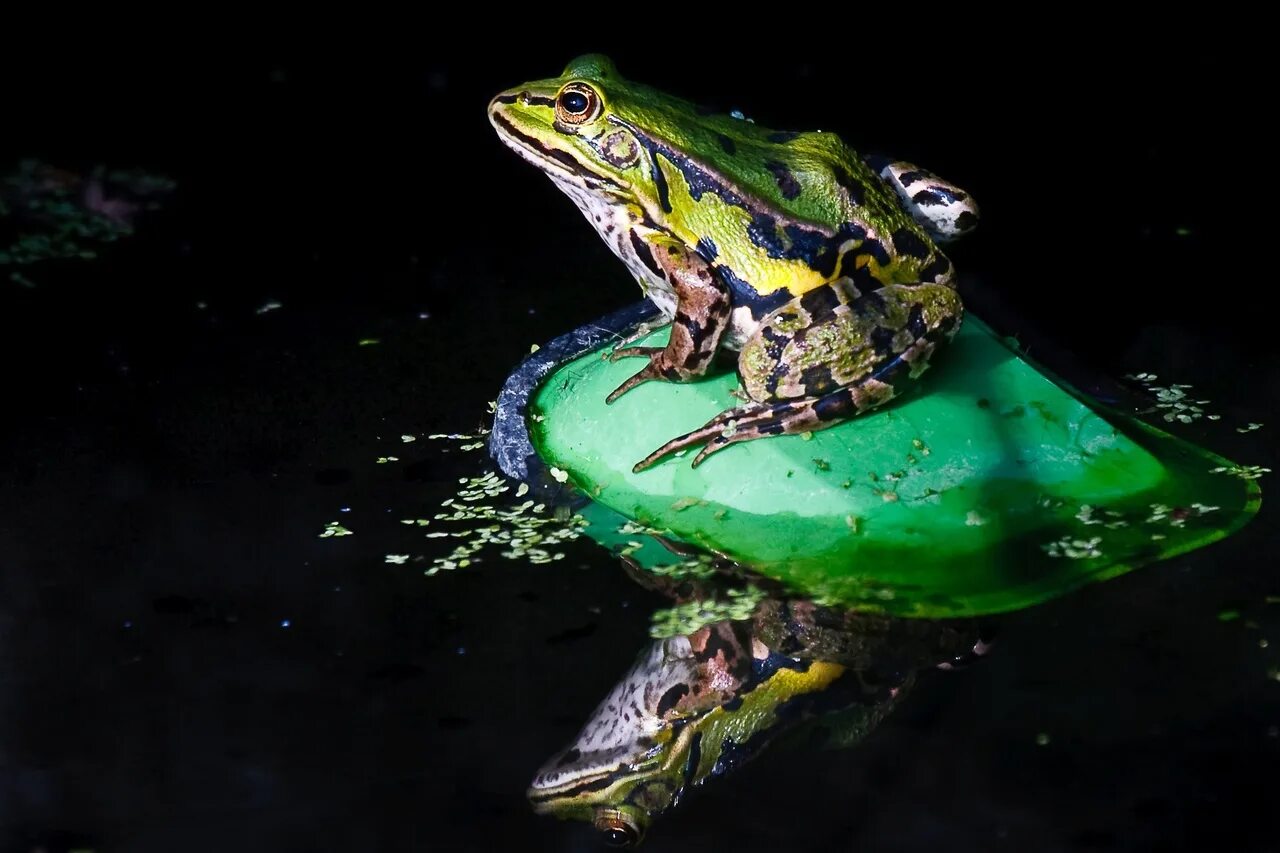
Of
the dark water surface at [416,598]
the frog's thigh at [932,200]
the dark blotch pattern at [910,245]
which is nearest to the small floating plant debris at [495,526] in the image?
the dark water surface at [416,598]

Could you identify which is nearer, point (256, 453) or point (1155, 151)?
point (256, 453)

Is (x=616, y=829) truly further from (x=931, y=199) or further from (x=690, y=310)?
(x=931, y=199)

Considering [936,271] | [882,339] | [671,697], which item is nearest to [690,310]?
[882,339]

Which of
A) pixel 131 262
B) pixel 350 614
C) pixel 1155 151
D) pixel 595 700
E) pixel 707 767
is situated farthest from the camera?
pixel 1155 151

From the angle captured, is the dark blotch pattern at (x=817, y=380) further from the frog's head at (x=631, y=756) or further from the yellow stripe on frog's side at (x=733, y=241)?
the frog's head at (x=631, y=756)

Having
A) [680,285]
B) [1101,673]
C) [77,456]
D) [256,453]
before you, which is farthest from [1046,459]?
[77,456]

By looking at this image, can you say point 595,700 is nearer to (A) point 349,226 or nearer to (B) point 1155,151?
(A) point 349,226
